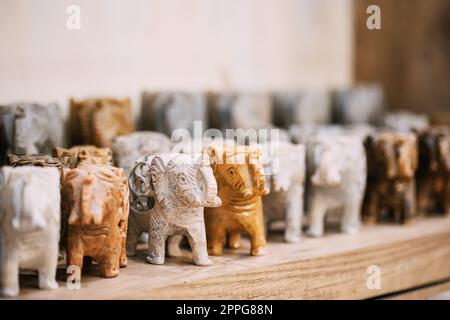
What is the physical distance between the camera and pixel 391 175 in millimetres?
2344

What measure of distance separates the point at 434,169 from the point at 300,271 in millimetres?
843

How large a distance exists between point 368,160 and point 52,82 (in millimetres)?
1153

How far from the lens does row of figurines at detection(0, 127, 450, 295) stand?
5.27ft

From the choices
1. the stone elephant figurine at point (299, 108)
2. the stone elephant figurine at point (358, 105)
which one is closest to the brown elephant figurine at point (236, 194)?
the stone elephant figurine at point (299, 108)

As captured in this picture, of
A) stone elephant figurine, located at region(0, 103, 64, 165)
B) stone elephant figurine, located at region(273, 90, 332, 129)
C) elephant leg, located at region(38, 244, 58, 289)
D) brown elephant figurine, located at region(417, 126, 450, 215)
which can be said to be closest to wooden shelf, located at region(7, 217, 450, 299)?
elephant leg, located at region(38, 244, 58, 289)

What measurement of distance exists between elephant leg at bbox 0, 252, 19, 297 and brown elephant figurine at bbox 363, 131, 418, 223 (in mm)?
1306

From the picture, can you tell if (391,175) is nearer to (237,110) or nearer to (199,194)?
(237,110)

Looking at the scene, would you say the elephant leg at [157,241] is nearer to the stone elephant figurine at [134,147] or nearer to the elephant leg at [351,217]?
the stone elephant figurine at [134,147]

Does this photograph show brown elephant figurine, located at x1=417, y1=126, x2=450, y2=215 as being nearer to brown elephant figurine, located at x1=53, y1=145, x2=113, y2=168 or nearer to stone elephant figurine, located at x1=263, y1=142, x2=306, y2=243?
stone elephant figurine, located at x1=263, y1=142, x2=306, y2=243

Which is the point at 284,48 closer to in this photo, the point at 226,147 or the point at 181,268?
the point at 226,147

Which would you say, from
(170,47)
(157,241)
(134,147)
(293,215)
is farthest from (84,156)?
(170,47)

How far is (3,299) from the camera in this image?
158 cm
